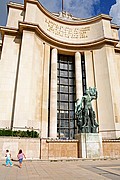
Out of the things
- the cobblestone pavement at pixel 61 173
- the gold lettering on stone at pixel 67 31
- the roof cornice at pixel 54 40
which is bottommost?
the cobblestone pavement at pixel 61 173

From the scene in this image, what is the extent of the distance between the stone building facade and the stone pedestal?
25.7ft

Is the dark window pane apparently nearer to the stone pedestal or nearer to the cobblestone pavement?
the stone pedestal

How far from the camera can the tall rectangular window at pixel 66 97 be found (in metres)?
26.5

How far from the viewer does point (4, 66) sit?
24.6 metres

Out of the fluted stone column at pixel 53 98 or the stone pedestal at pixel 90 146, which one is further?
the fluted stone column at pixel 53 98

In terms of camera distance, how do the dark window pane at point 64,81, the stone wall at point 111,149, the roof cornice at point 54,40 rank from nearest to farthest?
the stone wall at point 111,149 → the roof cornice at point 54,40 → the dark window pane at point 64,81

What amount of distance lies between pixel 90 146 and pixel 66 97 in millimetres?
14167

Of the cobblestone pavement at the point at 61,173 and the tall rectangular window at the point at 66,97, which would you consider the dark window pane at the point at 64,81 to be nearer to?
the tall rectangular window at the point at 66,97

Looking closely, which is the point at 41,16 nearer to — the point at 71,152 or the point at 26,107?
the point at 26,107

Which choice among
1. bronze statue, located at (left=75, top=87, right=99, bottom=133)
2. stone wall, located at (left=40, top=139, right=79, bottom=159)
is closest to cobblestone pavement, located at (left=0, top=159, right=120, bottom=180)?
stone wall, located at (left=40, top=139, right=79, bottom=159)

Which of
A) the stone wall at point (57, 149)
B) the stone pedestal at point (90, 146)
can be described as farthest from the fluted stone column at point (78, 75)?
the stone wall at point (57, 149)

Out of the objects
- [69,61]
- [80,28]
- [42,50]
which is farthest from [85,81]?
[80,28]

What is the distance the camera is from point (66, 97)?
1133 inches

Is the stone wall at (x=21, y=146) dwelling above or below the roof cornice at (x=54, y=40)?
below
